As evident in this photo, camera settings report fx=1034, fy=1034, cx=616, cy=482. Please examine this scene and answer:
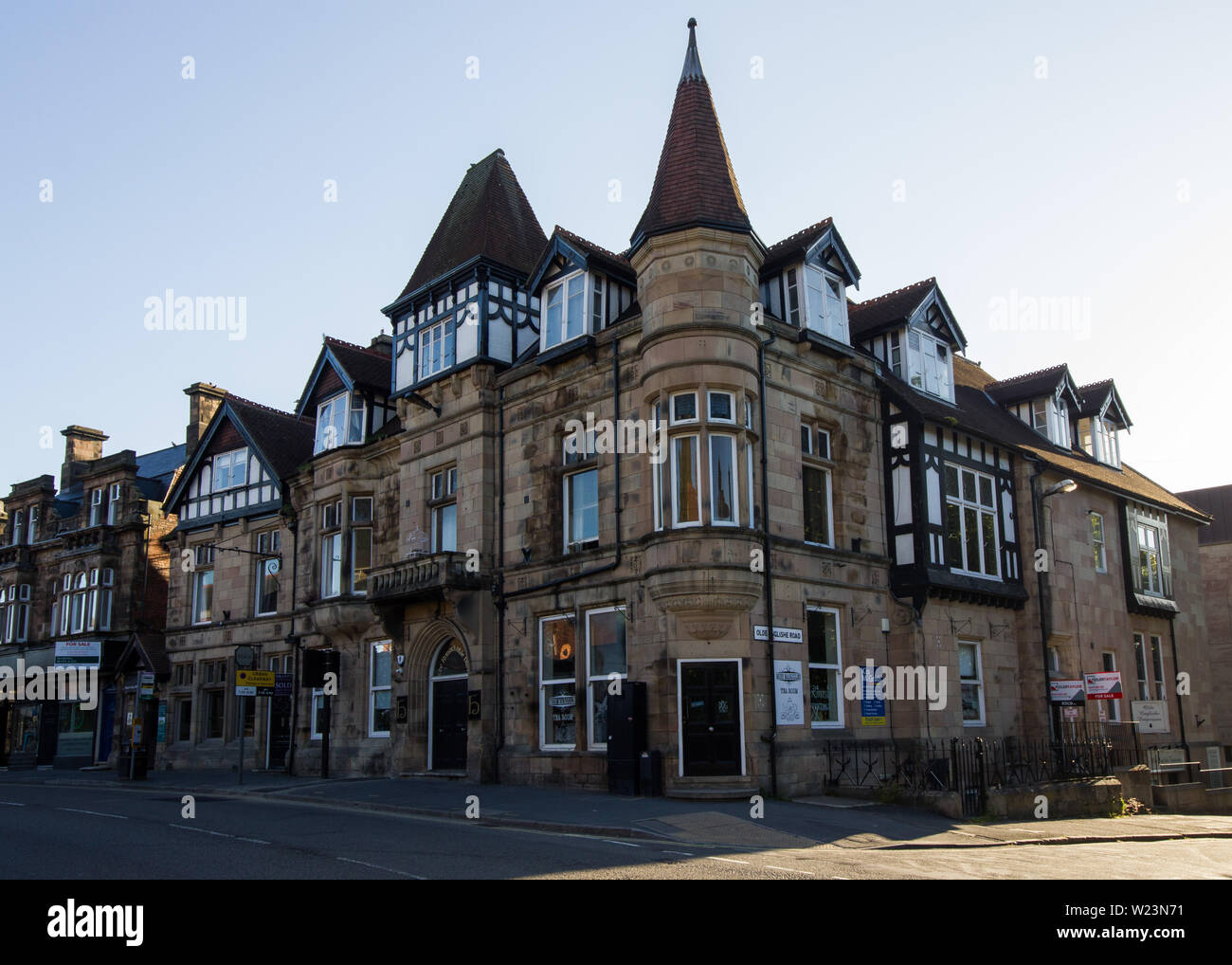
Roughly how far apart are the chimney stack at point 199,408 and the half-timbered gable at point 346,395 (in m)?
10.9

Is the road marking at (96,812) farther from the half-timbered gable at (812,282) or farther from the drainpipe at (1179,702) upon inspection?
the drainpipe at (1179,702)

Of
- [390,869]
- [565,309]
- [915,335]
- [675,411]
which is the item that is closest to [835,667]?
[675,411]

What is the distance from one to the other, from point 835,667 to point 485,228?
47.0ft

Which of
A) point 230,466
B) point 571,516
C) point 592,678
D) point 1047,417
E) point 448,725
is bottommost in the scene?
point 448,725

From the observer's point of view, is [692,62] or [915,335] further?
[915,335]

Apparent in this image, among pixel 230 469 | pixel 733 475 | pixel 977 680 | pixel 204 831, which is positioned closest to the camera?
pixel 204 831

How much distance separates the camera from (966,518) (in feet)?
80.8

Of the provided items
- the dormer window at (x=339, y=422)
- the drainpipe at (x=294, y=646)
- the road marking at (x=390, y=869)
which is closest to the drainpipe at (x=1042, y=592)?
the dormer window at (x=339, y=422)

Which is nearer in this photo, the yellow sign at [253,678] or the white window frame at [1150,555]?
the yellow sign at [253,678]

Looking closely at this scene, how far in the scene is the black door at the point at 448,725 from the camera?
24266 millimetres

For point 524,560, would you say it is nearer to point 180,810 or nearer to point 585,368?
point 585,368

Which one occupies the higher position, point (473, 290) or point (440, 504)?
point (473, 290)

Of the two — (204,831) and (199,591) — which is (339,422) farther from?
(204,831)

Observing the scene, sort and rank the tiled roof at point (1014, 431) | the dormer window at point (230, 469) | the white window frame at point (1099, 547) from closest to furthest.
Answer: the tiled roof at point (1014, 431) → the white window frame at point (1099, 547) → the dormer window at point (230, 469)
